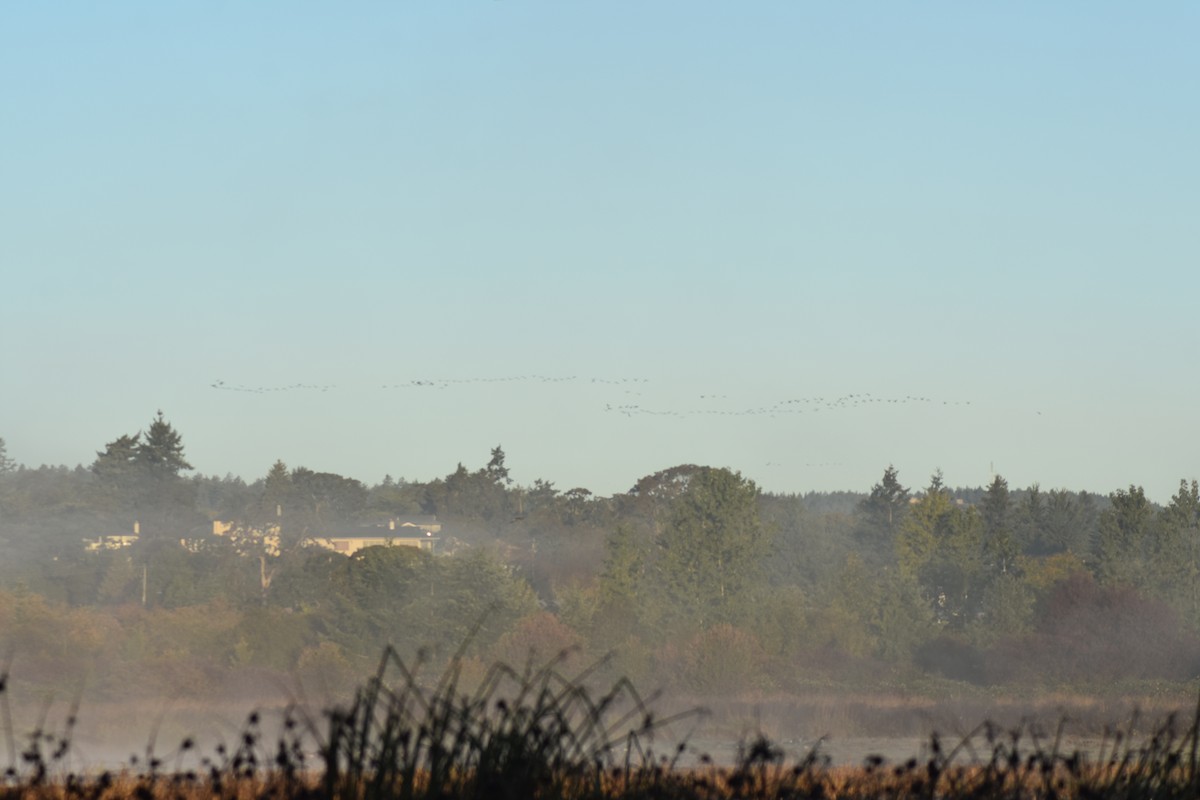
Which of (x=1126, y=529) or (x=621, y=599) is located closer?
(x=621, y=599)

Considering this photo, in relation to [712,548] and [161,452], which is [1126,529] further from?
[161,452]

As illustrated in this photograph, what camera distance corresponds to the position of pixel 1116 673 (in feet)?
239

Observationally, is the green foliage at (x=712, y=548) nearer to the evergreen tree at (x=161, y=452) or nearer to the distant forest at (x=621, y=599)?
the distant forest at (x=621, y=599)

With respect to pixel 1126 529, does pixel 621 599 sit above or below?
below

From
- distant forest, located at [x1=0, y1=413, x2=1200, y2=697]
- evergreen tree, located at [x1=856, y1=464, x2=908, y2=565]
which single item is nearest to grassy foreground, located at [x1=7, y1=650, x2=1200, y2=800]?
distant forest, located at [x1=0, y1=413, x2=1200, y2=697]

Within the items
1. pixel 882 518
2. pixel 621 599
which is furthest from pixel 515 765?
pixel 882 518

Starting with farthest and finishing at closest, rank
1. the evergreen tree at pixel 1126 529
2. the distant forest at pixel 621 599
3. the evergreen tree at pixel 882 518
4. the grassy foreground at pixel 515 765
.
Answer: the evergreen tree at pixel 882 518 → the evergreen tree at pixel 1126 529 → the distant forest at pixel 621 599 → the grassy foreground at pixel 515 765

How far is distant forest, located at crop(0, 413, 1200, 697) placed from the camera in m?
68.1

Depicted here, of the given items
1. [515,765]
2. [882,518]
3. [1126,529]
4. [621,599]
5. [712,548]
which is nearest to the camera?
[515,765]

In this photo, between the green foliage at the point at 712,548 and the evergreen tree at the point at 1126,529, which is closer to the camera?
the green foliage at the point at 712,548

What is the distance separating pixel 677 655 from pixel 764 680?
4.69 meters

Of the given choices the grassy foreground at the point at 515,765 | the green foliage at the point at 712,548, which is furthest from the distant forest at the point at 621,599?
the grassy foreground at the point at 515,765

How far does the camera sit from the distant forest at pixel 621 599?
6806cm

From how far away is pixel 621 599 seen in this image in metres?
76.6
